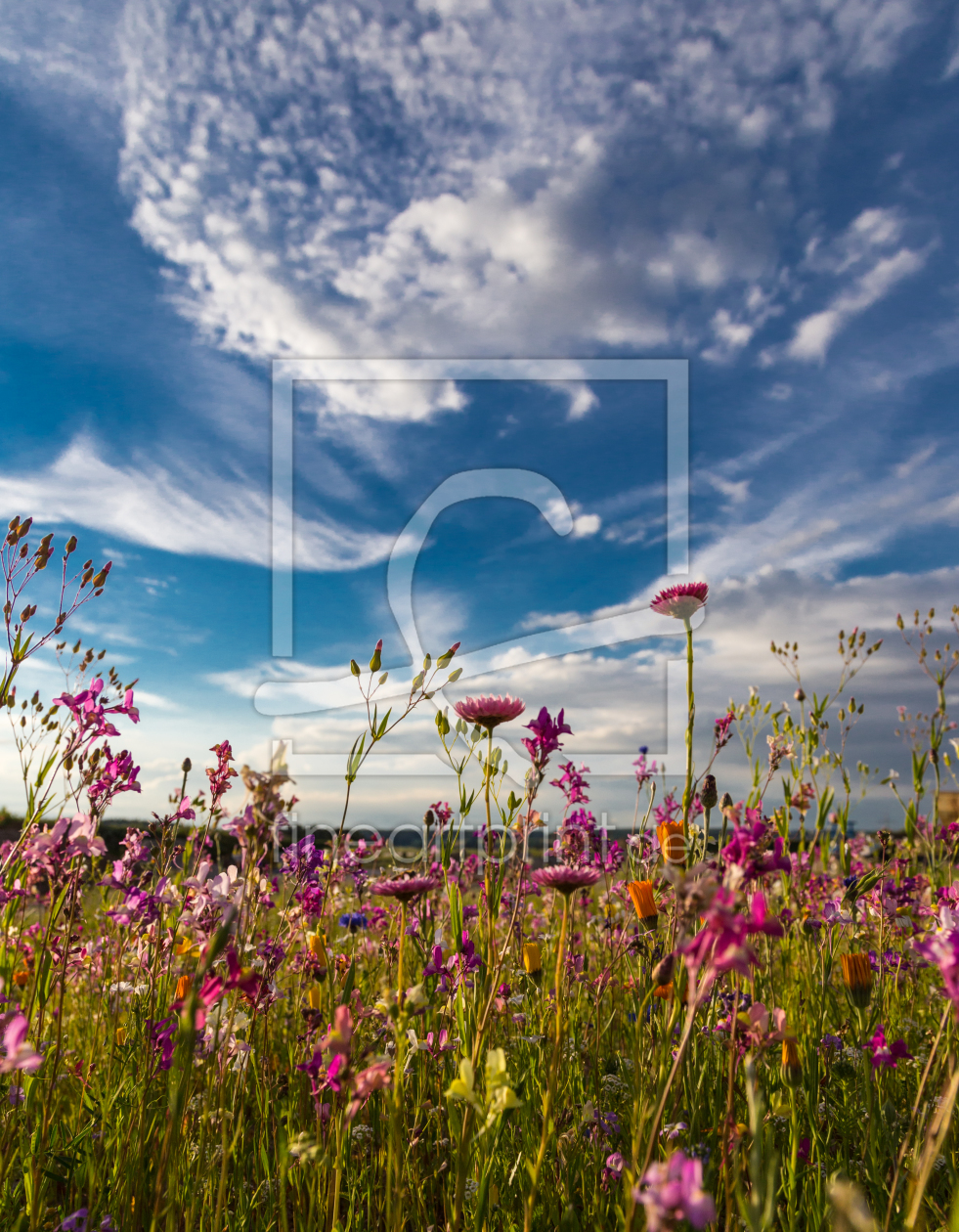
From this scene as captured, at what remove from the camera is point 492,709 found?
7.29ft

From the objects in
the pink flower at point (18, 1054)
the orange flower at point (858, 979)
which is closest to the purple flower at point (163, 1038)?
the pink flower at point (18, 1054)

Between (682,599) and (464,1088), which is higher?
(682,599)

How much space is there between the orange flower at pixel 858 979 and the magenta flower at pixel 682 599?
4.02 ft

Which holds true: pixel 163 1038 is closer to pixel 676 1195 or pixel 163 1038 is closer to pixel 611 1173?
pixel 611 1173

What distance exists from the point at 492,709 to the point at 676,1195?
1443mm

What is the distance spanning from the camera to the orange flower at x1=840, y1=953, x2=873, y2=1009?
7.04ft

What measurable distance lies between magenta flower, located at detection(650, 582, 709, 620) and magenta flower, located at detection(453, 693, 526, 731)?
0.84m

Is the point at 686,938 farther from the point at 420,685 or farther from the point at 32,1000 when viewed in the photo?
the point at 32,1000

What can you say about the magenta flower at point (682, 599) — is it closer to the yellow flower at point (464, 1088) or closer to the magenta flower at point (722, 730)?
the magenta flower at point (722, 730)

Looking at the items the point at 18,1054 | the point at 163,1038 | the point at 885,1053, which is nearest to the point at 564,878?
the point at 18,1054

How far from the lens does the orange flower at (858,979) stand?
215 cm

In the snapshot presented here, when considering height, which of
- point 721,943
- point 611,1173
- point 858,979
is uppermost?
point 721,943

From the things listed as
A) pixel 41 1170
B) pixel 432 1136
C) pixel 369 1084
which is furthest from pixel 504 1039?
pixel 369 1084

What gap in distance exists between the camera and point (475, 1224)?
144 centimetres
